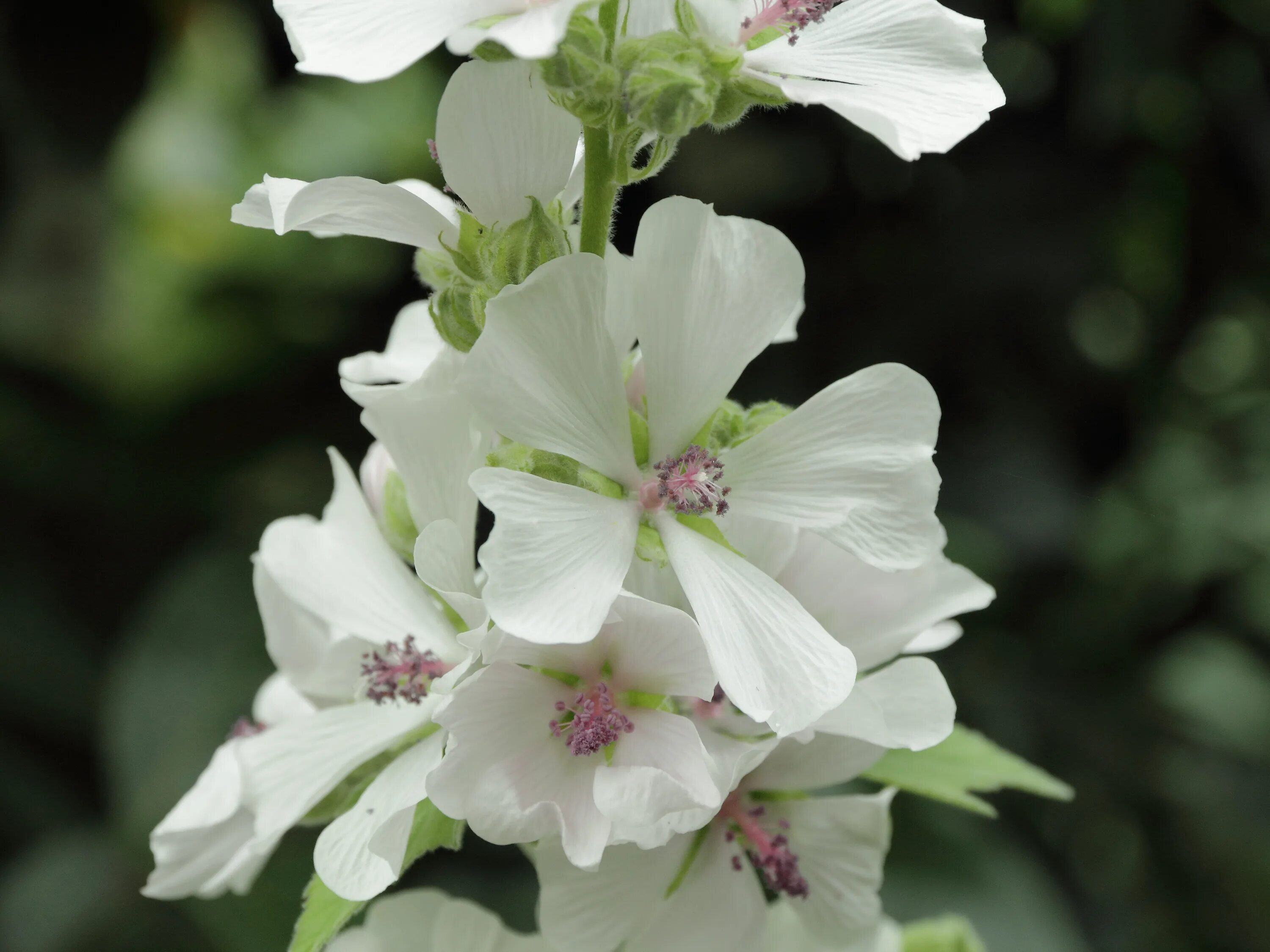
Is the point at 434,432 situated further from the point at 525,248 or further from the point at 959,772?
the point at 959,772

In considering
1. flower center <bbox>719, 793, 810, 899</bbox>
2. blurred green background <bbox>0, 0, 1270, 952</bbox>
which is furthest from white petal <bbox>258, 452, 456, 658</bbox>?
blurred green background <bbox>0, 0, 1270, 952</bbox>

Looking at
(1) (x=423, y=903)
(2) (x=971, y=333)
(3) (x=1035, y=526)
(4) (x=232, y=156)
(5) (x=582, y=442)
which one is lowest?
(3) (x=1035, y=526)

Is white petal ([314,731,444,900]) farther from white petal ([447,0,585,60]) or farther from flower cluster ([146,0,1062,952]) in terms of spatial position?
white petal ([447,0,585,60])

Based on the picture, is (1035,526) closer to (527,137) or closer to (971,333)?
(971,333)

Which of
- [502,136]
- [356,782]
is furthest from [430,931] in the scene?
[502,136]

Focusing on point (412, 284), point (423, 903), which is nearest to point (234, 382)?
point (412, 284)

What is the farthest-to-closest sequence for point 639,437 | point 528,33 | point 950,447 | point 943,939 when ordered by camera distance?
point 950,447, point 943,939, point 639,437, point 528,33

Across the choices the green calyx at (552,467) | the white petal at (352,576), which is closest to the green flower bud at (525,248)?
the green calyx at (552,467)

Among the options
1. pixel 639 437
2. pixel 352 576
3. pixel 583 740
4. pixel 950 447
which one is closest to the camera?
pixel 583 740
